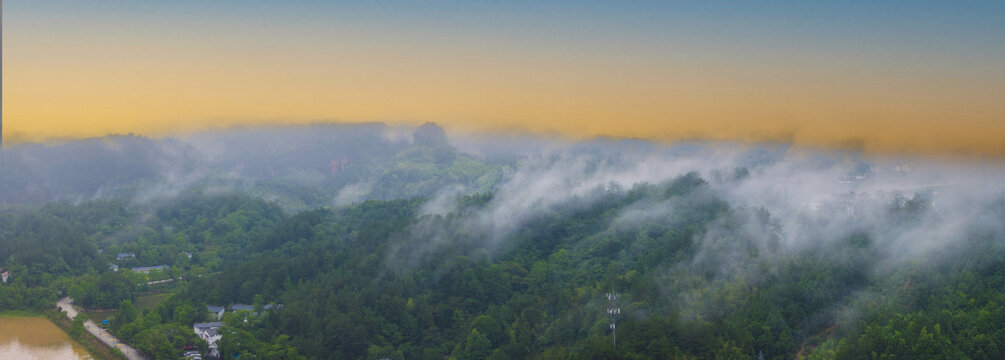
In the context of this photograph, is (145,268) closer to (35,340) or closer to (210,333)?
(35,340)

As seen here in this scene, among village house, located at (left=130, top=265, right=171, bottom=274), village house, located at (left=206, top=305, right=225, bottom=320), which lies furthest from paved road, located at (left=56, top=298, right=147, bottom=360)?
village house, located at (left=130, top=265, right=171, bottom=274)

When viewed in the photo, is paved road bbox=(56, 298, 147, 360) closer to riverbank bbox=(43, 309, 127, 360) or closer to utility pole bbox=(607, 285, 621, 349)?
riverbank bbox=(43, 309, 127, 360)

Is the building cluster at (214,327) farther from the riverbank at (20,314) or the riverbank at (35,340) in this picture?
the riverbank at (20,314)

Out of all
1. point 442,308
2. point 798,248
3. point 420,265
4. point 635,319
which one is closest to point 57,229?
point 420,265

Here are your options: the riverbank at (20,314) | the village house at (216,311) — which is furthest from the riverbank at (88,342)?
the village house at (216,311)

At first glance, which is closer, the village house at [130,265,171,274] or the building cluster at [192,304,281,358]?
the building cluster at [192,304,281,358]

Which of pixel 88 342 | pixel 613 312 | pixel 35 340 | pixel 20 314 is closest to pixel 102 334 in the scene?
pixel 88 342

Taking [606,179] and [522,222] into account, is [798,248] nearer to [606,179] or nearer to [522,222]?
[522,222]
